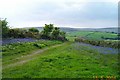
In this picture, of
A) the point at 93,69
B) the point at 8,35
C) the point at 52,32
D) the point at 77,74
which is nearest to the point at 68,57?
the point at 93,69

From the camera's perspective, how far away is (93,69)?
26.3 metres

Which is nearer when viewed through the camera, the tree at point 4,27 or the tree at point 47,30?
the tree at point 4,27

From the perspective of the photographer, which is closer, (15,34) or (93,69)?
(93,69)

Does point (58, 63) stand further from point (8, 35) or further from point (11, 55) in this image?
point (8, 35)

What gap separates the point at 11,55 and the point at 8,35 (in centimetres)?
2485

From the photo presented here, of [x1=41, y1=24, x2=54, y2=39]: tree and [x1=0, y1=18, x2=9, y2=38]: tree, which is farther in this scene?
[x1=41, y1=24, x2=54, y2=39]: tree

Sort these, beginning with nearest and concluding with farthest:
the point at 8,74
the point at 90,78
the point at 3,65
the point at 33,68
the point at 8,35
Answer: the point at 90,78, the point at 8,74, the point at 33,68, the point at 3,65, the point at 8,35

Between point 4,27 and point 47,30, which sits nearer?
point 4,27

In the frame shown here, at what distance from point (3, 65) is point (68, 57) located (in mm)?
8918

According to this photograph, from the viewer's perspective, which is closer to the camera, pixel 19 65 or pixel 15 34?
pixel 19 65

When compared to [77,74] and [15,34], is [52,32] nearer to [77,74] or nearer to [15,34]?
[15,34]

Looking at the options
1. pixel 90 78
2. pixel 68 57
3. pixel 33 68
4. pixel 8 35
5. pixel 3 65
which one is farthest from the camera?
pixel 8 35

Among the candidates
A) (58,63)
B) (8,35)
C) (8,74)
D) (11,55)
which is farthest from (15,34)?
(8,74)

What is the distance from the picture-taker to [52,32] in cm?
9031
